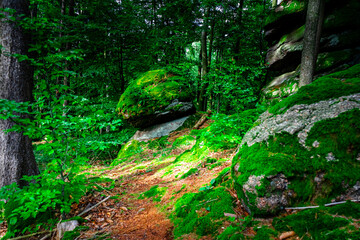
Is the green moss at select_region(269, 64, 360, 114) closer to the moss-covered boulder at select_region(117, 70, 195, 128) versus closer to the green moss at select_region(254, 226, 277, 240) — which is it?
the green moss at select_region(254, 226, 277, 240)

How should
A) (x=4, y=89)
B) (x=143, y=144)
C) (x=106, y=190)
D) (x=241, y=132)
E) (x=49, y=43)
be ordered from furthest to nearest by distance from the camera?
1. (x=143, y=144)
2. (x=241, y=132)
3. (x=106, y=190)
4. (x=4, y=89)
5. (x=49, y=43)

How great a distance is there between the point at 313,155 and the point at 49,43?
422 centimetres

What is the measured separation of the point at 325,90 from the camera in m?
2.60

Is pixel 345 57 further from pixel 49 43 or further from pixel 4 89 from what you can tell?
pixel 4 89

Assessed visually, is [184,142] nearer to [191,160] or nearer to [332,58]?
[191,160]

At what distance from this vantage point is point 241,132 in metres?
4.80

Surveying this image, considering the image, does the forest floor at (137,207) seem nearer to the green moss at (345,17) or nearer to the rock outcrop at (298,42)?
the rock outcrop at (298,42)

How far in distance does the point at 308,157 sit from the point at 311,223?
0.75 meters

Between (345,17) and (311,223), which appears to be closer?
(311,223)

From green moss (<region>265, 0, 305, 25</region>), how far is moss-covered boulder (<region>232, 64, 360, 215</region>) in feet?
30.2

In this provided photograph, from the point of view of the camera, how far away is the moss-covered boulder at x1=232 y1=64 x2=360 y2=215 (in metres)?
1.89

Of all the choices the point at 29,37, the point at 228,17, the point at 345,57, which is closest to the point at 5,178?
the point at 29,37

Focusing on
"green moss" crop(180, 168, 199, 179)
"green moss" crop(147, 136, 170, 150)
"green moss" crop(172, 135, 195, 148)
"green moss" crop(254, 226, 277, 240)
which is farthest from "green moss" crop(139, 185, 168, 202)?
"green moss" crop(147, 136, 170, 150)

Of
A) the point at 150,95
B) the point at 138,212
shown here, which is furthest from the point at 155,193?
the point at 150,95
